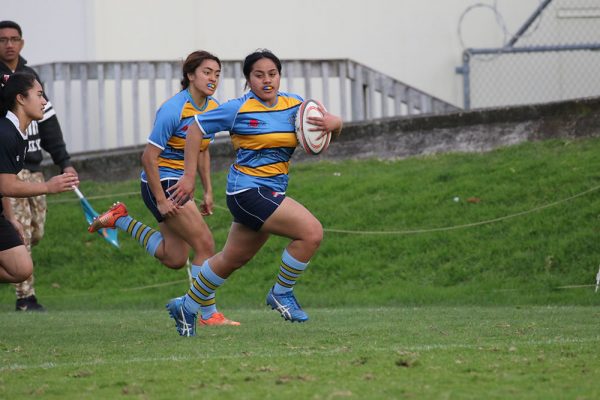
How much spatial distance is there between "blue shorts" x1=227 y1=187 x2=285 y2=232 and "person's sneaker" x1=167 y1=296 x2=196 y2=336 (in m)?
0.75

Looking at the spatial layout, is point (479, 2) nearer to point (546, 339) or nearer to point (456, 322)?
point (456, 322)

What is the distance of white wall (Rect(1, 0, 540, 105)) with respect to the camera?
19141mm

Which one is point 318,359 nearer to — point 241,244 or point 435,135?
point 241,244

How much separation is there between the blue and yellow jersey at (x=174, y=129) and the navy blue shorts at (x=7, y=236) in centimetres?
132

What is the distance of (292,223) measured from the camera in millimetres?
8812

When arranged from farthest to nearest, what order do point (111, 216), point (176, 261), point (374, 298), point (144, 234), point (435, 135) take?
1. point (435, 135)
2. point (374, 298)
3. point (111, 216)
4. point (144, 234)
5. point (176, 261)

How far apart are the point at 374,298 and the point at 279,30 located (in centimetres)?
736

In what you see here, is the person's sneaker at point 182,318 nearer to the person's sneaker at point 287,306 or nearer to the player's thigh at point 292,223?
the person's sneaker at point 287,306

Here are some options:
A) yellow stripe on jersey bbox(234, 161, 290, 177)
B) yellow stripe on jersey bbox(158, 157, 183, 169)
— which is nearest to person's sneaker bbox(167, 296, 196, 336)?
yellow stripe on jersey bbox(234, 161, 290, 177)

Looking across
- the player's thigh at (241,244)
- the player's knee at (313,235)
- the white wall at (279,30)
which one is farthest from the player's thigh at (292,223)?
the white wall at (279,30)

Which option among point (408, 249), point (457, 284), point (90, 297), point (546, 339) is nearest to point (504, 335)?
point (546, 339)

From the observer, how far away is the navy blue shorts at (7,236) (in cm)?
912

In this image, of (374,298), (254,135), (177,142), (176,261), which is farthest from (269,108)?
(374,298)

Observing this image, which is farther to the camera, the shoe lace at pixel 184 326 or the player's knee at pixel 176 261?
the player's knee at pixel 176 261
